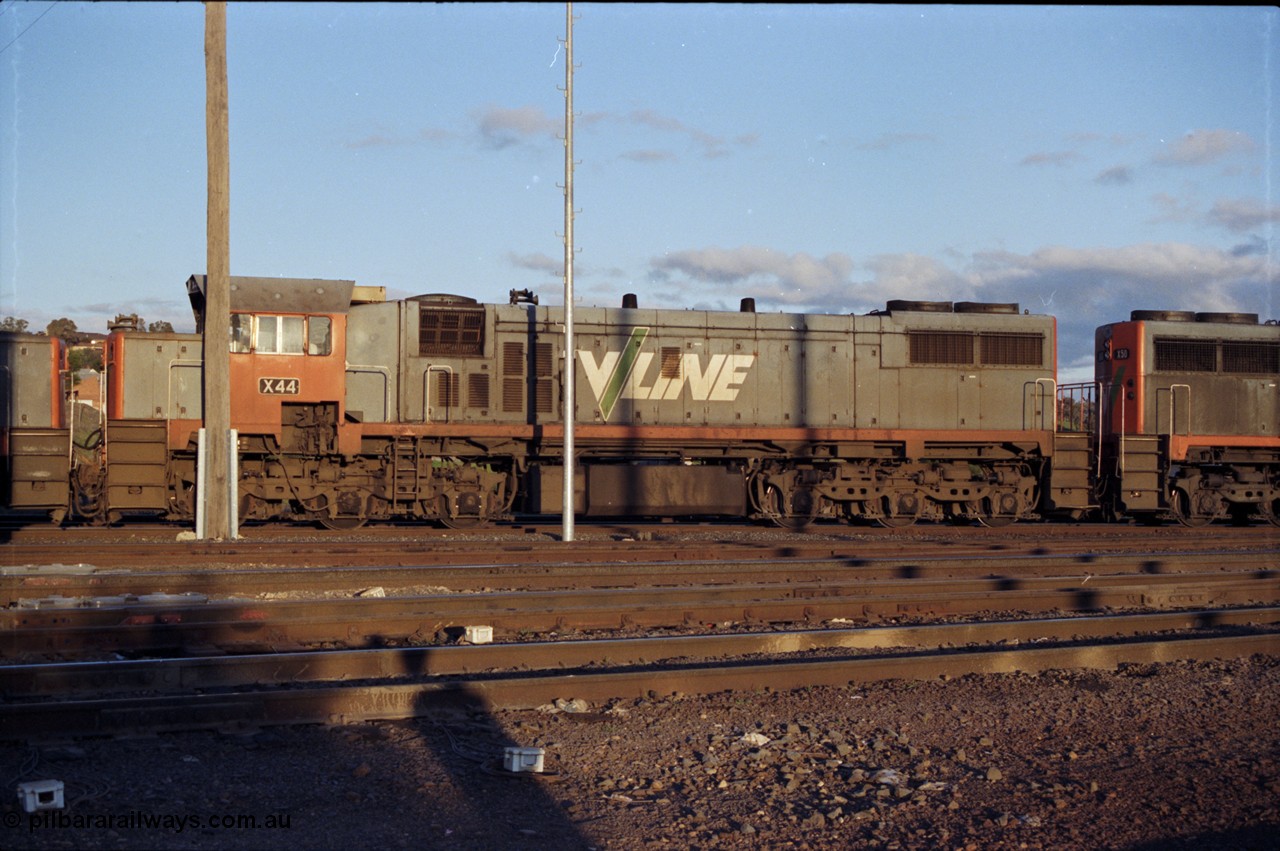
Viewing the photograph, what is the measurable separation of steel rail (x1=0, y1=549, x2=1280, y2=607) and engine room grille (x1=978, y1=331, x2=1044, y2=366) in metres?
5.38

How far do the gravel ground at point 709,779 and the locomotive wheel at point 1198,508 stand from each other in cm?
1332

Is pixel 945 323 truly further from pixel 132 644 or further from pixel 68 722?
pixel 68 722

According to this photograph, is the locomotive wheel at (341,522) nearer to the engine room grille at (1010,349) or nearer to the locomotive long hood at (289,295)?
the locomotive long hood at (289,295)

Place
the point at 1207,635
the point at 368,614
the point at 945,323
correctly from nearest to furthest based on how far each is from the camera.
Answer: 1. the point at 368,614
2. the point at 1207,635
3. the point at 945,323

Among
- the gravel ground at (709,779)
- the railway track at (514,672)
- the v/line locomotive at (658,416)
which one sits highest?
the v/line locomotive at (658,416)

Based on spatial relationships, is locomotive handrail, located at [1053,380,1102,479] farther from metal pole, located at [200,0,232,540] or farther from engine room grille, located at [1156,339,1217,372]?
metal pole, located at [200,0,232,540]

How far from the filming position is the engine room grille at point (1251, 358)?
766 inches

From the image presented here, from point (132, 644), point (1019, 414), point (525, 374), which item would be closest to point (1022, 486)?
point (1019, 414)

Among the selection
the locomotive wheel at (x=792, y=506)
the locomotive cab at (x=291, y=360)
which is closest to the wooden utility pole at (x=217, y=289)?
the locomotive cab at (x=291, y=360)

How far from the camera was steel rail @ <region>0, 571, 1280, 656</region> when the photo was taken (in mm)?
7891

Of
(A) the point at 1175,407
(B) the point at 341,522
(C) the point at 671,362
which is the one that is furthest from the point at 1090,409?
(B) the point at 341,522

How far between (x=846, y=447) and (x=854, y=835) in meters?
13.4

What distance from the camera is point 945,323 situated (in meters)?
18.4

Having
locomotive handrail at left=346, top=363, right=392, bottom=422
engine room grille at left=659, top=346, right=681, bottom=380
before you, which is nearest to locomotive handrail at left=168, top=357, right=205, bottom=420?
locomotive handrail at left=346, top=363, right=392, bottom=422
